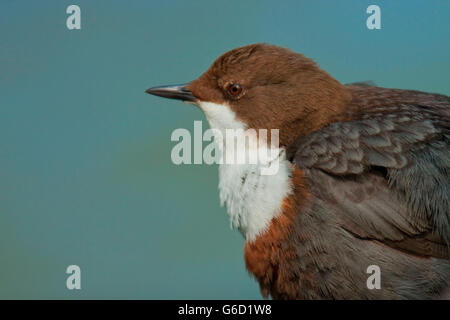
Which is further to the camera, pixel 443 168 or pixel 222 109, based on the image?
pixel 222 109

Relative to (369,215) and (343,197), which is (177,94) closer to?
(343,197)

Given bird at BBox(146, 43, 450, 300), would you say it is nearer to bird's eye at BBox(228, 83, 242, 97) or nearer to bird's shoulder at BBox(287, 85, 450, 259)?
bird's shoulder at BBox(287, 85, 450, 259)

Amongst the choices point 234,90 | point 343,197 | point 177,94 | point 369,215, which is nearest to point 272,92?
point 234,90

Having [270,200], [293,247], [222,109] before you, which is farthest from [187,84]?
[293,247]

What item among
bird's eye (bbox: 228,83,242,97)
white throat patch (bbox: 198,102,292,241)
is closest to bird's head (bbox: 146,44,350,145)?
bird's eye (bbox: 228,83,242,97)

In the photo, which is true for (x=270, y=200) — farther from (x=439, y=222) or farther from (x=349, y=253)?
(x=439, y=222)
